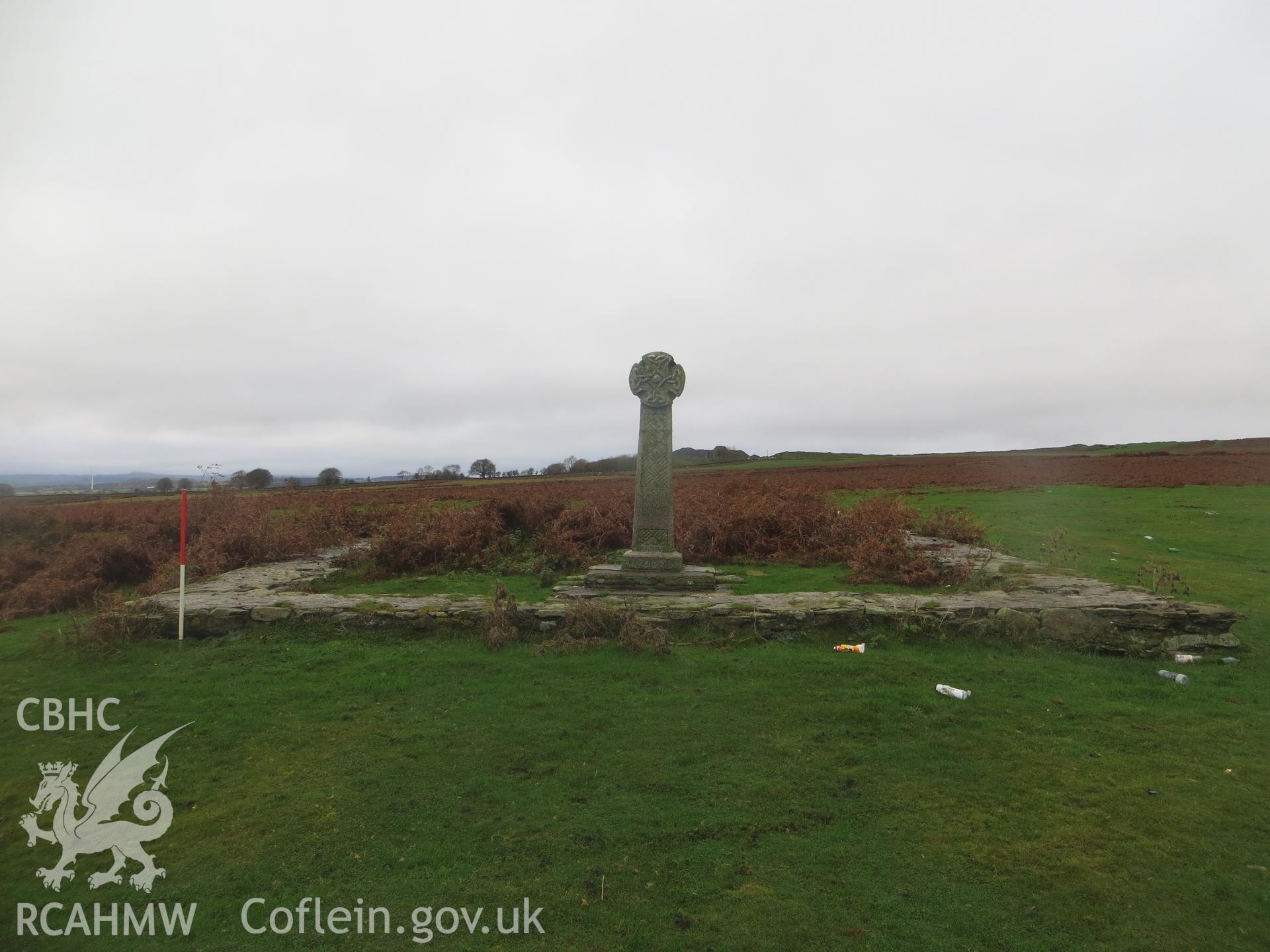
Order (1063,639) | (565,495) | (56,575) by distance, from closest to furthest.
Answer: (1063,639)
(56,575)
(565,495)

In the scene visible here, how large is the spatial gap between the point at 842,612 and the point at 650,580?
10.5ft

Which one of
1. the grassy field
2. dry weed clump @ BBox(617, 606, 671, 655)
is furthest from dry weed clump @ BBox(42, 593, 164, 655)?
dry weed clump @ BBox(617, 606, 671, 655)

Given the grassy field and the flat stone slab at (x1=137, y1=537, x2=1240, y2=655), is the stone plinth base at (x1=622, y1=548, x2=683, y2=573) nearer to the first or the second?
the flat stone slab at (x1=137, y1=537, x2=1240, y2=655)

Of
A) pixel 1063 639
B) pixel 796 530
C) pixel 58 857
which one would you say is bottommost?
pixel 58 857

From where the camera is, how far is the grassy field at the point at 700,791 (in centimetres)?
358

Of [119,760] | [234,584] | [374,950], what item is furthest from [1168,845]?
[234,584]

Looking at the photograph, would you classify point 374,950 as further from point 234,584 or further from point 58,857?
point 234,584

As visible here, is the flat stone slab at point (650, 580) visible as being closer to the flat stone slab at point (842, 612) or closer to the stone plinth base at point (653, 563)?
the stone plinth base at point (653, 563)

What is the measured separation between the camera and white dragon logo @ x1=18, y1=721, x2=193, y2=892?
12.9 ft

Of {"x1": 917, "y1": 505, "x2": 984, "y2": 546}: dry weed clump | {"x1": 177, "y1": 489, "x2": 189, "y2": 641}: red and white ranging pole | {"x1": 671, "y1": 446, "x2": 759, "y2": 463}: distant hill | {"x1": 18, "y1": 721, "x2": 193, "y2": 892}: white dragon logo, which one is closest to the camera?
{"x1": 18, "y1": 721, "x2": 193, "y2": 892}: white dragon logo

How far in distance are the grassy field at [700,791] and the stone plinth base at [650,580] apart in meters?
2.54

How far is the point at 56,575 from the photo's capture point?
40.0ft

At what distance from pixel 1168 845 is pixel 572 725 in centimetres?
438

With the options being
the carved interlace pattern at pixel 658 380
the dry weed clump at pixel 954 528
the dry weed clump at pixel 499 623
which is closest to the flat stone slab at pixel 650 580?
the dry weed clump at pixel 499 623
